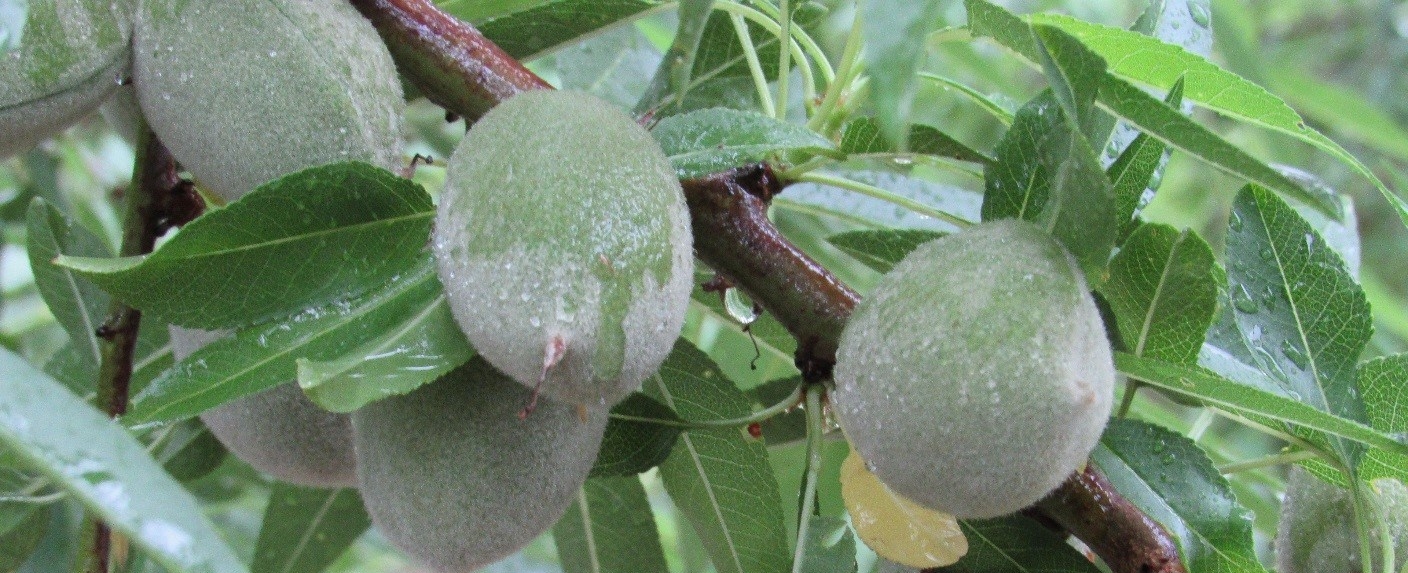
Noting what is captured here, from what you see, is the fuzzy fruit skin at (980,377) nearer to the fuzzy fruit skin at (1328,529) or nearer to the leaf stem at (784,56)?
the leaf stem at (784,56)

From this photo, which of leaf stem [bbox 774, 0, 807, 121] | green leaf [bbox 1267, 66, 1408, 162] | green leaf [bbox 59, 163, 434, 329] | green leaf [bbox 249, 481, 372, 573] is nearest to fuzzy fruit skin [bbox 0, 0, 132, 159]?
green leaf [bbox 59, 163, 434, 329]

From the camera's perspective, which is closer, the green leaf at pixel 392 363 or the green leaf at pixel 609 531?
the green leaf at pixel 392 363

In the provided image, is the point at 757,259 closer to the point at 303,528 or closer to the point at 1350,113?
the point at 303,528

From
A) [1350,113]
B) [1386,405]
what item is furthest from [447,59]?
[1350,113]

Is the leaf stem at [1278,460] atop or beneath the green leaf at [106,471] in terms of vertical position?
beneath

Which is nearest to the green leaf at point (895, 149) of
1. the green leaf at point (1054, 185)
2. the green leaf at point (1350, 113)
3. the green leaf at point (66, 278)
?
the green leaf at point (1054, 185)

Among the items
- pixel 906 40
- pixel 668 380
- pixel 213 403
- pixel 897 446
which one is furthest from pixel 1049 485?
pixel 213 403

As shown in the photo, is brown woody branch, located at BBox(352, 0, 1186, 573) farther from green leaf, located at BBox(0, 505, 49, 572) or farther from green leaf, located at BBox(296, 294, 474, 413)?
green leaf, located at BBox(0, 505, 49, 572)

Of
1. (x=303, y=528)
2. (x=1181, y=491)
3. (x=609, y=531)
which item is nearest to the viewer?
(x=1181, y=491)
